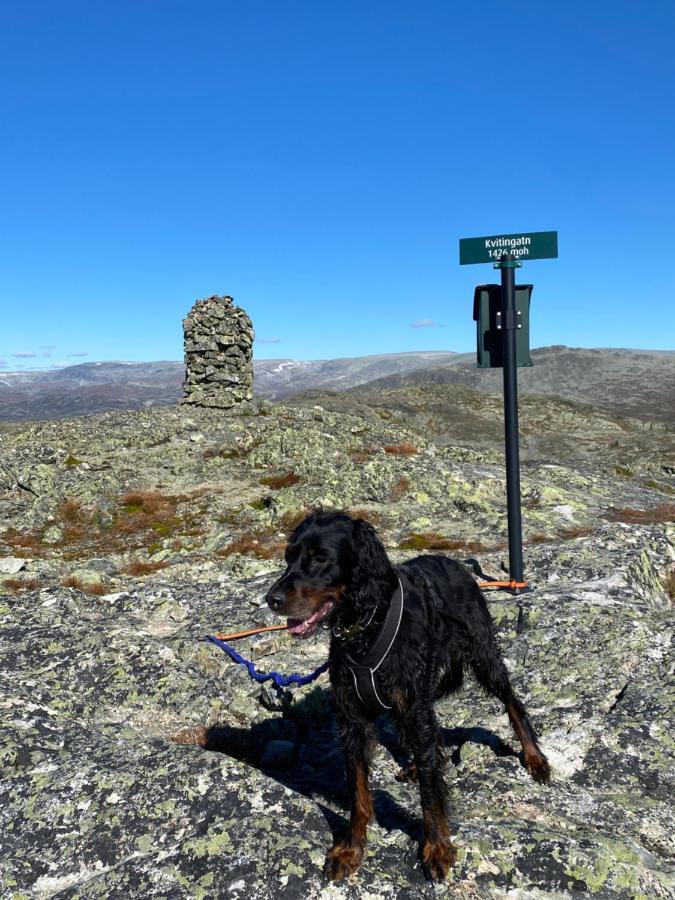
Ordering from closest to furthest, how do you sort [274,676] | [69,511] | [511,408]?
[274,676] → [511,408] → [69,511]

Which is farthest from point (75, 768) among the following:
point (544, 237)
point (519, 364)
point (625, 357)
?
point (625, 357)

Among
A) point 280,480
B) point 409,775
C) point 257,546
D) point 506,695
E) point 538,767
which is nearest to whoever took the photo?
point 538,767

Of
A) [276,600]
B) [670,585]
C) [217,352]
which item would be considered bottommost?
[670,585]

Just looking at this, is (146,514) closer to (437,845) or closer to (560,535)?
(560,535)

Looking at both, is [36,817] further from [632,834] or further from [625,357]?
[625,357]

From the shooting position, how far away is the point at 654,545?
1107 cm

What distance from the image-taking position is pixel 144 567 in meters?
13.2

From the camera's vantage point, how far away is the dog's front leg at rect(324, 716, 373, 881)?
4.25m

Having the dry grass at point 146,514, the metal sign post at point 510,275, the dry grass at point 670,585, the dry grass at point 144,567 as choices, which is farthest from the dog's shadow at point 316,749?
the dry grass at point 146,514

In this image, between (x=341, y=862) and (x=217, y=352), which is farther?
(x=217, y=352)

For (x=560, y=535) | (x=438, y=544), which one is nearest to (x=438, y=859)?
(x=438, y=544)

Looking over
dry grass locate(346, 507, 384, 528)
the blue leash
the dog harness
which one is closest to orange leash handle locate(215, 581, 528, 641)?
the blue leash

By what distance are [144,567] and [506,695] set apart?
368 inches

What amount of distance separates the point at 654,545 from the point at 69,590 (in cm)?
990
